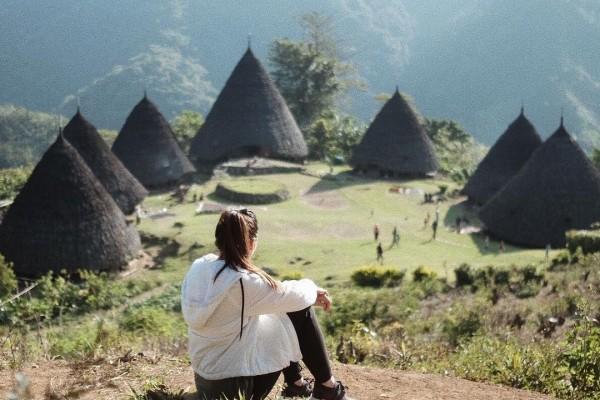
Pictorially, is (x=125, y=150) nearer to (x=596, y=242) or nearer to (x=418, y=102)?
(x=596, y=242)

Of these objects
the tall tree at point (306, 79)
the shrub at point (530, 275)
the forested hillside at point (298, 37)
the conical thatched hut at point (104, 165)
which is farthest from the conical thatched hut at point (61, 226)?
the forested hillside at point (298, 37)

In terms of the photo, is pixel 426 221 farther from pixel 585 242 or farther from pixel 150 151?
pixel 150 151

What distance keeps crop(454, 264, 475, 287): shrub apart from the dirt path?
24.7 ft

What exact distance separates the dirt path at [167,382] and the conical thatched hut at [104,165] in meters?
17.1

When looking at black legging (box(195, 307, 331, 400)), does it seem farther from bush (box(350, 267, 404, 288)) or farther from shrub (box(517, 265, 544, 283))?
bush (box(350, 267, 404, 288))

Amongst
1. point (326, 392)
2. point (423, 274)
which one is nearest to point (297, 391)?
point (326, 392)

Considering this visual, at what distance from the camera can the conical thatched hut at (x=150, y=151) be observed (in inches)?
1012

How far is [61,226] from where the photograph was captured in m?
16.0

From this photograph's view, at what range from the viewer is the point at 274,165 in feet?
91.5

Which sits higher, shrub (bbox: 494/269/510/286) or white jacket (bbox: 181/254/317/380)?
white jacket (bbox: 181/254/317/380)

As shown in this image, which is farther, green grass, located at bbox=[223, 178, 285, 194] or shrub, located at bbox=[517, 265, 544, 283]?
green grass, located at bbox=[223, 178, 285, 194]

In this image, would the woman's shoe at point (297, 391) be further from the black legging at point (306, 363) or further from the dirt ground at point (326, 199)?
the dirt ground at point (326, 199)

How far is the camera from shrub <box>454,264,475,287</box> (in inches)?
484

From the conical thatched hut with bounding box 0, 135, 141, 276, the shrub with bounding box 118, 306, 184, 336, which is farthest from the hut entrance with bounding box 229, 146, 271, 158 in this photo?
the shrub with bounding box 118, 306, 184, 336
